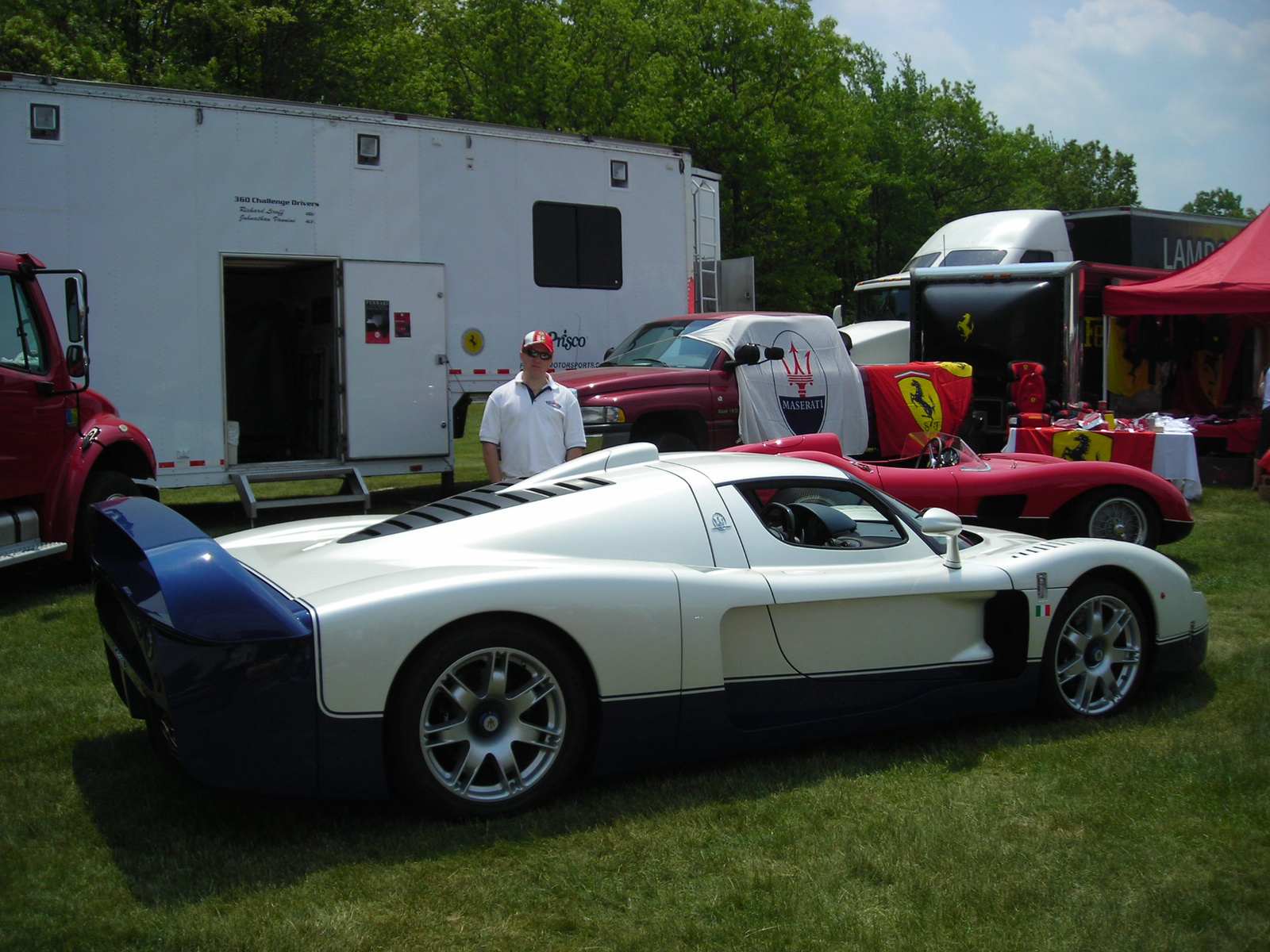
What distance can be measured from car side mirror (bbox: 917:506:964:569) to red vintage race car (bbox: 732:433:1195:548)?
2.92m

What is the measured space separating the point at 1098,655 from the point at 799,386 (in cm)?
637

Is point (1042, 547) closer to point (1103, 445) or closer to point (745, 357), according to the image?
point (745, 357)

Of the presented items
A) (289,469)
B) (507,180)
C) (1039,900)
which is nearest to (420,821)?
(1039,900)

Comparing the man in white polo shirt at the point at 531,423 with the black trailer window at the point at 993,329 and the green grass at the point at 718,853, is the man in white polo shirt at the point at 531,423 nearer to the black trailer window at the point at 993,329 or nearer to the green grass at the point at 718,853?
the green grass at the point at 718,853

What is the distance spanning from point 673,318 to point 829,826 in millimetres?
8336

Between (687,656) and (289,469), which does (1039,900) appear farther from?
(289,469)

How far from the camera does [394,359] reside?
10.8m

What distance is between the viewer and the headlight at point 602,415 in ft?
32.5

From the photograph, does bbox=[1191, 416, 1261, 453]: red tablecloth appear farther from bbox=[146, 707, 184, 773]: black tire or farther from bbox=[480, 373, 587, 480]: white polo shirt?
bbox=[146, 707, 184, 773]: black tire

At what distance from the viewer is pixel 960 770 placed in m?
4.39

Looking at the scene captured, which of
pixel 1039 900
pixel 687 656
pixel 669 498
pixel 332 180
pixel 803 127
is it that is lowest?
pixel 1039 900

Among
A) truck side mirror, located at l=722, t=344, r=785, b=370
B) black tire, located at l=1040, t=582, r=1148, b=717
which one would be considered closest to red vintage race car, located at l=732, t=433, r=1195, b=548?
black tire, located at l=1040, t=582, r=1148, b=717

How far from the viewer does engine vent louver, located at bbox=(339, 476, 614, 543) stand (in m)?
4.34

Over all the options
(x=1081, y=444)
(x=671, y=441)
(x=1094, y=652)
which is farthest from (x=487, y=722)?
(x=1081, y=444)
